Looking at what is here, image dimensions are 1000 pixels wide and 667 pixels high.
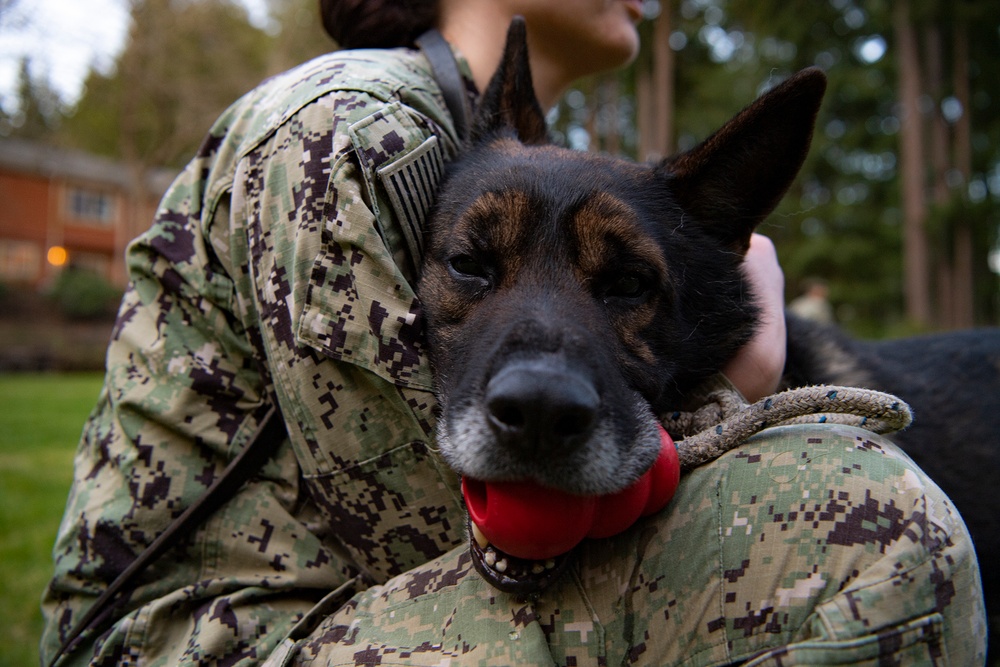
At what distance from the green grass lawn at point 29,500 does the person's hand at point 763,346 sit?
367cm

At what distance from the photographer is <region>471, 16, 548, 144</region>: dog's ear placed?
8.94 ft

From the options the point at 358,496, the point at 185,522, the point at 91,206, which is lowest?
the point at 91,206

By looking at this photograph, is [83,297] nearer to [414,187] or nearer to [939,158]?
[939,158]

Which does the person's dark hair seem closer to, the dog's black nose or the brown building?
the dog's black nose

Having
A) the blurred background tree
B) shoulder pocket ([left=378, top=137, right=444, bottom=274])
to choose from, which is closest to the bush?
the blurred background tree

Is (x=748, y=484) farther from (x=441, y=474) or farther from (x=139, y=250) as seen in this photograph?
(x=139, y=250)

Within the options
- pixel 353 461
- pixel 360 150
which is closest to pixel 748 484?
pixel 353 461

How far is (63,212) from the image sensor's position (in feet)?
131

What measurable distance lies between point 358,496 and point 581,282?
37.0 inches

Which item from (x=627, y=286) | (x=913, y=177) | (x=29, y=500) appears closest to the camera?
(x=627, y=286)

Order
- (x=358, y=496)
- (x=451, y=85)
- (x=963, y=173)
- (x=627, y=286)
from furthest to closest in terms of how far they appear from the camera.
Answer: (x=963, y=173)
(x=451, y=85)
(x=627, y=286)
(x=358, y=496)

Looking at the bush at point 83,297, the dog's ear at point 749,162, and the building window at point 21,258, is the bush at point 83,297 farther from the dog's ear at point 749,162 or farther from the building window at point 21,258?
the dog's ear at point 749,162

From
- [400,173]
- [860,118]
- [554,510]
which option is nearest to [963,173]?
[860,118]

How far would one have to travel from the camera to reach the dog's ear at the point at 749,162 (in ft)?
7.56
